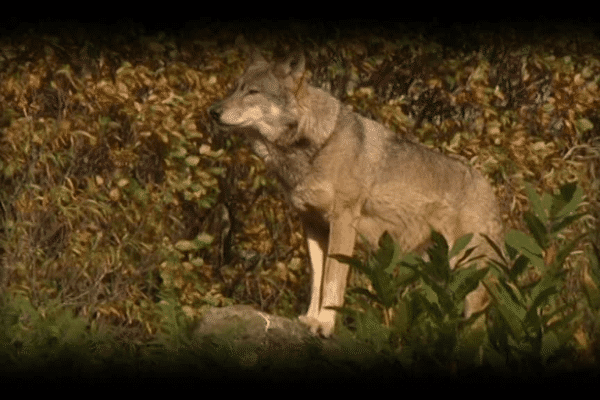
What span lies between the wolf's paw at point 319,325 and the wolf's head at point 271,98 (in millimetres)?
1139

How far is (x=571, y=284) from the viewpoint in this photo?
8.20 m

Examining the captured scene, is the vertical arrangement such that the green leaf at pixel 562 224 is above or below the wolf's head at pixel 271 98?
below

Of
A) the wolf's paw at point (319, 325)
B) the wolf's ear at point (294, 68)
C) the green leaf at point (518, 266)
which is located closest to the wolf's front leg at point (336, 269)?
the wolf's paw at point (319, 325)

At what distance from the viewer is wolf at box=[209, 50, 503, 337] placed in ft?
24.9

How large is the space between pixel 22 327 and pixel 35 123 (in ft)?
5.21

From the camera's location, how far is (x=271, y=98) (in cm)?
760

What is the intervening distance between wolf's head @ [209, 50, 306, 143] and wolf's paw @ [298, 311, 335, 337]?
3.74 feet

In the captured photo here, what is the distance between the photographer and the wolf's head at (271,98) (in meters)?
7.57

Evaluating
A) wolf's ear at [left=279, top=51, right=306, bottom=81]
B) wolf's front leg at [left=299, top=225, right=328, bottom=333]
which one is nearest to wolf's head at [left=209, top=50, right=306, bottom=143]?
wolf's ear at [left=279, top=51, right=306, bottom=81]

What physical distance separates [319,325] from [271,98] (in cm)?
141

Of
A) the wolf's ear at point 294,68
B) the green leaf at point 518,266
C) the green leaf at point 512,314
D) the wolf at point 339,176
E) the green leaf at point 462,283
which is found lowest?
the green leaf at point 512,314

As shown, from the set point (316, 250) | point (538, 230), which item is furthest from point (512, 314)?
point (316, 250)

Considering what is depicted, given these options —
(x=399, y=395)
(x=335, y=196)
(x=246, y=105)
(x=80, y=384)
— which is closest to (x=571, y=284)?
(x=335, y=196)

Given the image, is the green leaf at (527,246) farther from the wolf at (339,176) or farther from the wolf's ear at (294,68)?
the wolf's ear at (294,68)
